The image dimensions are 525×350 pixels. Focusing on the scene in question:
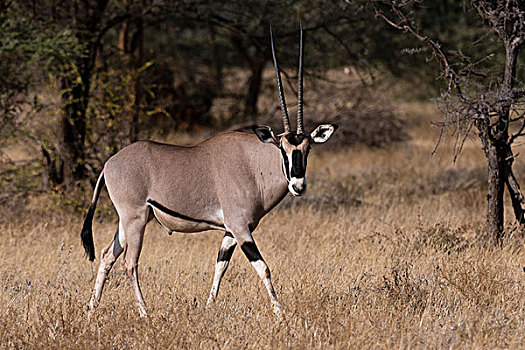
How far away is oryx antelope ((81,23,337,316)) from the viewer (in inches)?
221

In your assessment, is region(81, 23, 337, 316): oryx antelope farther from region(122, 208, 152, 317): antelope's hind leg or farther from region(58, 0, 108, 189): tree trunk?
region(58, 0, 108, 189): tree trunk

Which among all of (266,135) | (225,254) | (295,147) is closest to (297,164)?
(295,147)

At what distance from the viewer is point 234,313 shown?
5211 mm

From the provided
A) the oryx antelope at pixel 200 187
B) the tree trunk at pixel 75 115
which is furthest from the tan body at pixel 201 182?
the tree trunk at pixel 75 115

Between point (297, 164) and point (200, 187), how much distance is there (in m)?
0.91

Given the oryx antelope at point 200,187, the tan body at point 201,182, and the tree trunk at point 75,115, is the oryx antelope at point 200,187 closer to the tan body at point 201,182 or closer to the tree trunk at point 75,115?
the tan body at point 201,182

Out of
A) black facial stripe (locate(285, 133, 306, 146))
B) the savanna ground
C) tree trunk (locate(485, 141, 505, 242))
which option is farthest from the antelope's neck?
tree trunk (locate(485, 141, 505, 242))

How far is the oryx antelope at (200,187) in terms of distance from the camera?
561cm

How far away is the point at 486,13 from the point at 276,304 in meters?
4.10

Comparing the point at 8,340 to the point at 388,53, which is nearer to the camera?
the point at 8,340

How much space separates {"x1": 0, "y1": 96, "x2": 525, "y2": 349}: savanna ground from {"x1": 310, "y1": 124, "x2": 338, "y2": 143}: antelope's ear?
1.22 metres

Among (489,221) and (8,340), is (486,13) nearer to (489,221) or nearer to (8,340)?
(489,221)

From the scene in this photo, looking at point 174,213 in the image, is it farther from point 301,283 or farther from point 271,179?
point 301,283

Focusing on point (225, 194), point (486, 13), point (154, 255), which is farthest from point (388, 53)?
point (225, 194)
